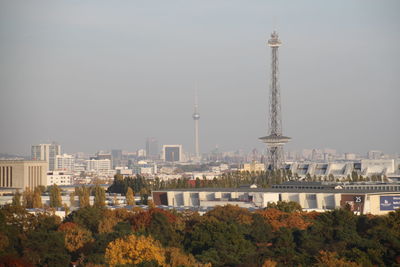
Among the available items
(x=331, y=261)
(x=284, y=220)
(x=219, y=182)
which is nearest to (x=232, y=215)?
(x=284, y=220)

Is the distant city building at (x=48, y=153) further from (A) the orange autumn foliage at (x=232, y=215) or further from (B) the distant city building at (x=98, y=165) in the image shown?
(A) the orange autumn foliage at (x=232, y=215)

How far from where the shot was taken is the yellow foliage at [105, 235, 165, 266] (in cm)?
2075

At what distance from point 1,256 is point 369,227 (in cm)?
958

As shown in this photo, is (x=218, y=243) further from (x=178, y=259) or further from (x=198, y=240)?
(x=178, y=259)

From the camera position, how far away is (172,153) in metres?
162

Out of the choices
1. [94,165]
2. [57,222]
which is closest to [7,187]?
[57,222]

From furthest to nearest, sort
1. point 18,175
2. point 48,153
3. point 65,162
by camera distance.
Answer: point 65,162 → point 48,153 → point 18,175

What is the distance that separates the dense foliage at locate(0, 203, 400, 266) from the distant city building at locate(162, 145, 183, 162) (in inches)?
5234

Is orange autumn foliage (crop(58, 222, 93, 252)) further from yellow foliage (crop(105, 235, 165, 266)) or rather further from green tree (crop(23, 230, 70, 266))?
yellow foliage (crop(105, 235, 165, 266))

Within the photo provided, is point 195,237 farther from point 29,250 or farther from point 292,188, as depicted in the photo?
point 292,188

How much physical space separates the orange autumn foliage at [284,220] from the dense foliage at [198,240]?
26mm

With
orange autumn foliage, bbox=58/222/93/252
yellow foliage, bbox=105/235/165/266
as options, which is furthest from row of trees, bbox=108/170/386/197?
yellow foliage, bbox=105/235/165/266

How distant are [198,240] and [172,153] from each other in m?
138

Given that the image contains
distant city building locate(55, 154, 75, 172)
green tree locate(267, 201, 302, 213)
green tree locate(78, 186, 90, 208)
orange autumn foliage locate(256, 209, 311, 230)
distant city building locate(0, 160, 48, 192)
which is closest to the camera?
orange autumn foliage locate(256, 209, 311, 230)
